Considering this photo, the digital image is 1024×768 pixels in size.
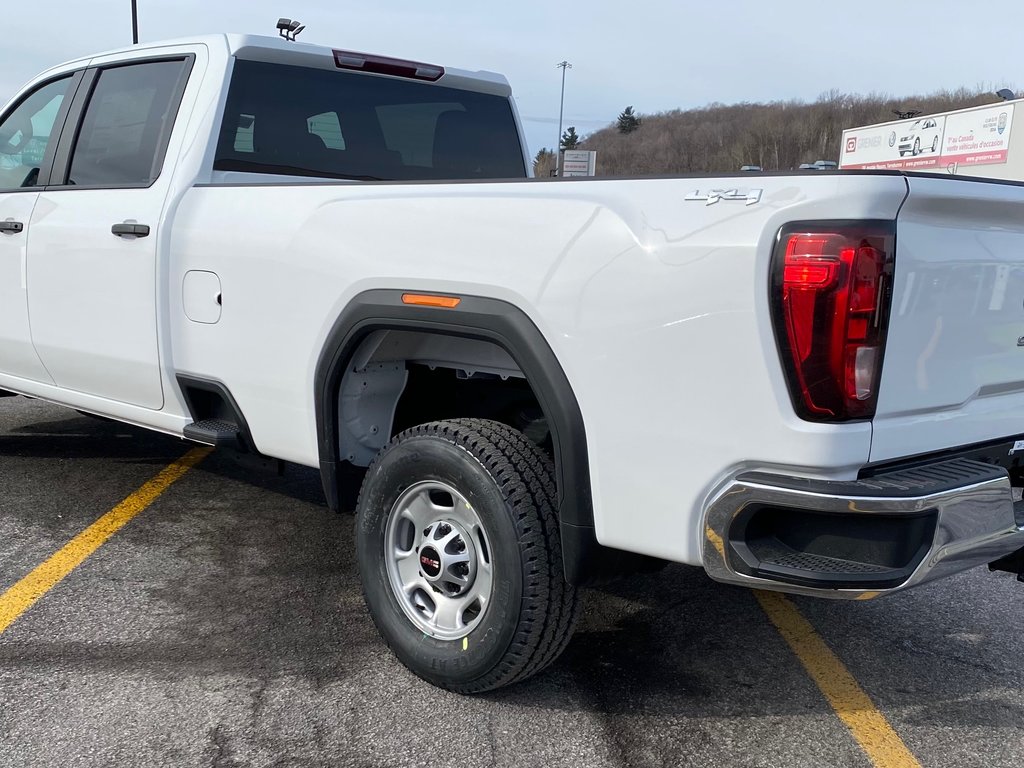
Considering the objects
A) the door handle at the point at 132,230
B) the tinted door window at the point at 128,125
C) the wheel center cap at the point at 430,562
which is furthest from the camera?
the tinted door window at the point at 128,125

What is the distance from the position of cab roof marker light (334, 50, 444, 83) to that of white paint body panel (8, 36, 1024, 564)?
127 cm

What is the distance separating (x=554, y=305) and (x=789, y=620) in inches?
73.9

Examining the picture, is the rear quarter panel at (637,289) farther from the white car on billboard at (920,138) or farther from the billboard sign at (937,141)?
the white car on billboard at (920,138)

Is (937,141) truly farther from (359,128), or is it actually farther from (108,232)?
(108,232)

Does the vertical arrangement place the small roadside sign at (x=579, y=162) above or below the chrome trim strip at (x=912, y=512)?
above

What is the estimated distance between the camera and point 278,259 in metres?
3.27

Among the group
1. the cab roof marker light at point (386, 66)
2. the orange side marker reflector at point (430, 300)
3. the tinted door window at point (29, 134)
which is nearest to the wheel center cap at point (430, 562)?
the orange side marker reflector at point (430, 300)

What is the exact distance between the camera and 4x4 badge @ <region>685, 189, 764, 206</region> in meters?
2.25

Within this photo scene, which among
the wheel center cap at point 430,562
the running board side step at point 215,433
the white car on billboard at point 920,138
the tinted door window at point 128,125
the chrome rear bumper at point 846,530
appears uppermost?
the white car on billboard at point 920,138

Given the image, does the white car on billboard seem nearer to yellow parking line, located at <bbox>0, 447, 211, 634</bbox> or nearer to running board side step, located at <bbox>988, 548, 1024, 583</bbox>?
yellow parking line, located at <bbox>0, 447, 211, 634</bbox>

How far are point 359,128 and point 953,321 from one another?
2953mm

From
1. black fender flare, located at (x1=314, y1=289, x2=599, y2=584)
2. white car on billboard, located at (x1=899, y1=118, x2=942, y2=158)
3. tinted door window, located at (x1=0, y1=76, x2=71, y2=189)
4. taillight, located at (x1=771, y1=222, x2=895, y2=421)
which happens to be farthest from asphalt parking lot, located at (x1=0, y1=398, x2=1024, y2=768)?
white car on billboard, located at (x1=899, y1=118, x2=942, y2=158)

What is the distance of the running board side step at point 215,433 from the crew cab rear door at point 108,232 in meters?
0.21

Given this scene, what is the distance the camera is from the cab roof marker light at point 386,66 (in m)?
4.40
